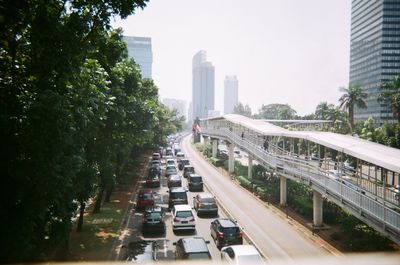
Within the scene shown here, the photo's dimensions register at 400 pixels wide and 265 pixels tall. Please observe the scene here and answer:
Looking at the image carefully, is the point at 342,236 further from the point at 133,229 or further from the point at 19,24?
the point at 19,24

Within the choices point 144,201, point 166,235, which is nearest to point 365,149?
point 166,235

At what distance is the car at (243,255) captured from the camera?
44.2 ft

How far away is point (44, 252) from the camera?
47.7 feet

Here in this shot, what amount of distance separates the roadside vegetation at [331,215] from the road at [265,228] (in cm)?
110

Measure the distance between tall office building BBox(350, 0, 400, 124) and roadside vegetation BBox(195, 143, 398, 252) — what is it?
318 ft

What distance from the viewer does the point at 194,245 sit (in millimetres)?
14875

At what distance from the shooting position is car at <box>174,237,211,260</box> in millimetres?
14147

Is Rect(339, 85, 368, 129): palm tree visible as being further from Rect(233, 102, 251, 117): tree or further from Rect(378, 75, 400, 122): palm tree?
Rect(233, 102, 251, 117): tree

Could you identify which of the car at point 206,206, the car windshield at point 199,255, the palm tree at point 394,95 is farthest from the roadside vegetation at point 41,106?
the palm tree at point 394,95

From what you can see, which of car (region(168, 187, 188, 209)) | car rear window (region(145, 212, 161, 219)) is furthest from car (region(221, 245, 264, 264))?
car (region(168, 187, 188, 209))

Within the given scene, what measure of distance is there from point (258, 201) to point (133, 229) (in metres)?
11.6

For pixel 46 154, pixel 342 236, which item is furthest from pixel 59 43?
pixel 342 236

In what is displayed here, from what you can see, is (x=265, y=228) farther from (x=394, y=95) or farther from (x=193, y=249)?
(x=394, y=95)

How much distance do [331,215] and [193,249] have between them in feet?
38.8
